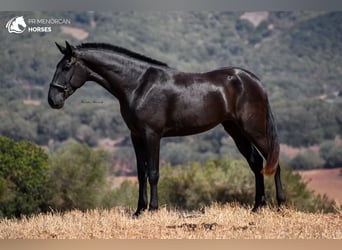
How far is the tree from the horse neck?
5.99 meters

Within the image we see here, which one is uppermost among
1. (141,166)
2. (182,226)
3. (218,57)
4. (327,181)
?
(218,57)

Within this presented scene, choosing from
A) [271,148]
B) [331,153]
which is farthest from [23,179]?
[271,148]

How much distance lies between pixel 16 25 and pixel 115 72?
4.70ft

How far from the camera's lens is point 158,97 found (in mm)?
6105

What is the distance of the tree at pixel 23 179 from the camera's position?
1203 cm

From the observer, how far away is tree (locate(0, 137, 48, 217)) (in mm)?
12031

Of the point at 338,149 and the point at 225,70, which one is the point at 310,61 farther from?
the point at 225,70

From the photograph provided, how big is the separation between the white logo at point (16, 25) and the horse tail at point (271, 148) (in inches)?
117

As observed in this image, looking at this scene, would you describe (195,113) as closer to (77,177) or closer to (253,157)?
(253,157)

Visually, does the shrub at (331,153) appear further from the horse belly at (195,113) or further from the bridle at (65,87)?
the bridle at (65,87)

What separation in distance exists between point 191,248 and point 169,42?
7.07 metres

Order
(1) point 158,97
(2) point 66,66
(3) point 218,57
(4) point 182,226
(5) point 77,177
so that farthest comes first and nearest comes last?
(5) point 77,177, (3) point 218,57, (1) point 158,97, (2) point 66,66, (4) point 182,226

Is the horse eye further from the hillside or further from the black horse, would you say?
the hillside

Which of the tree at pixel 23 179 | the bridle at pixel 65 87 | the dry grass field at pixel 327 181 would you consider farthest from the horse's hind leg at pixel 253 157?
the tree at pixel 23 179
